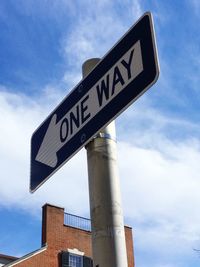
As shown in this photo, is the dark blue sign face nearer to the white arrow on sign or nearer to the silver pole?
the white arrow on sign

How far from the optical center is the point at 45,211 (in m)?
24.1

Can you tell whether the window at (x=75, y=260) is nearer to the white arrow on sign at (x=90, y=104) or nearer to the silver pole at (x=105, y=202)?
the white arrow on sign at (x=90, y=104)

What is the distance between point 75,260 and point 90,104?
2242cm

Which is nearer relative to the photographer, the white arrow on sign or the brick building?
the white arrow on sign

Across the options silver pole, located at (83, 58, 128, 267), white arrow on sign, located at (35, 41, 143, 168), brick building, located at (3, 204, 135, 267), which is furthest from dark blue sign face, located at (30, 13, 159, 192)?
brick building, located at (3, 204, 135, 267)

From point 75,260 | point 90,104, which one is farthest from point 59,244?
point 90,104

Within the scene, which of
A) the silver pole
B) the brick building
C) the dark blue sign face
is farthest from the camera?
the brick building

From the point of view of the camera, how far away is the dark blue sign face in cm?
240

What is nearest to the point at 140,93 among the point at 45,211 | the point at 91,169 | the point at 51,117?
the point at 91,169

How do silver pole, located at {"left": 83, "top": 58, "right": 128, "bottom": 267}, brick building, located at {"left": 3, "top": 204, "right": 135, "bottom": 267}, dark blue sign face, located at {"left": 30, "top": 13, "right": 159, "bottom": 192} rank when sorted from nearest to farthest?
1. silver pole, located at {"left": 83, "top": 58, "right": 128, "bottom": 267}
2. dark blue sign face, located at {"left": 30, "top": 13, "right": 159, "bottom": 192}
3. brick building, located at {"left": 3, "top": 204, "right": 135, "bottom": 267}

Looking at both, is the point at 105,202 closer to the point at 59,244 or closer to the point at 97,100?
the point at 97,100

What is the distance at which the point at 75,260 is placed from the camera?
24094 mm

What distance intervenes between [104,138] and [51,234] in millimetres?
22144

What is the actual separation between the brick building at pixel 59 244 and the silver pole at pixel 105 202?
20921 mm
